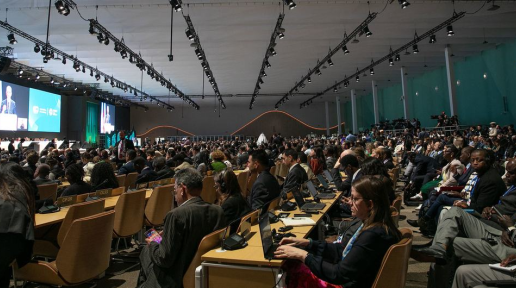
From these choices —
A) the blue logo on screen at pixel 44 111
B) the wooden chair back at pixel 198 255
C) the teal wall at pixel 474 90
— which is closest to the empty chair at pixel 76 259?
the wooden chair back at pixel 198 255

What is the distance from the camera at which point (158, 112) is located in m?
30.0

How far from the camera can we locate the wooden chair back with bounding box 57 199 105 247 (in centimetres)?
270

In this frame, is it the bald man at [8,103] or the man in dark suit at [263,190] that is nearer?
the man in dark suit at [263,190]

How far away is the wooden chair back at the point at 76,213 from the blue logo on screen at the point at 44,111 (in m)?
15.7

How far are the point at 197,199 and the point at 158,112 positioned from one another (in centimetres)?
2931

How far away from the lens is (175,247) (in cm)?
201

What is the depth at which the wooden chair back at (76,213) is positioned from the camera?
270 centimetres

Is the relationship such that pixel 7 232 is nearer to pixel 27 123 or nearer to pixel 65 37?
pixel 65 37

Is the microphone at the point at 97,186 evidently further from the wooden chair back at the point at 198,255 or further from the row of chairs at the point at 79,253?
the wooden chair back at the point at 198,255

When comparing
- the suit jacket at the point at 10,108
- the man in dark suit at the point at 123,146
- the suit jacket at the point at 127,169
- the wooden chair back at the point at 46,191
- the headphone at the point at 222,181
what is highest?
the suit jacket at the point at 10,108

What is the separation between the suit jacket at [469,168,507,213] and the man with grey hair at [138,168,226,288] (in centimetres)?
289

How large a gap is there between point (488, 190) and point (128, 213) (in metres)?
3.80

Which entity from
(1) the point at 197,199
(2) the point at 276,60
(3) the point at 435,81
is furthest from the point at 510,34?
(1) the point at 197,199

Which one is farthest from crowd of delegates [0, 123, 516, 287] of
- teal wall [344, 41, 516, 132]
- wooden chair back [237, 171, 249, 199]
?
teal wall [344, 41, 516, 132]
